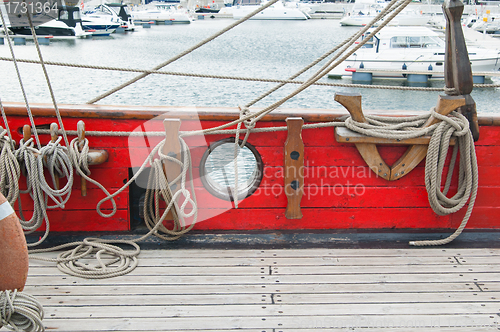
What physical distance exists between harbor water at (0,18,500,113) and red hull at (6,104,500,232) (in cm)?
1019

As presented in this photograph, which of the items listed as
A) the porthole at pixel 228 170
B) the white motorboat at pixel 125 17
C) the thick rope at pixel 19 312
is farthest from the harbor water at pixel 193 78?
the thick rope at pixel 19 312

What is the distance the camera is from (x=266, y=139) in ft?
8.16

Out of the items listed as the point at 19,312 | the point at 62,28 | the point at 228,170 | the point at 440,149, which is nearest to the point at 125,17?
the point at 62,28

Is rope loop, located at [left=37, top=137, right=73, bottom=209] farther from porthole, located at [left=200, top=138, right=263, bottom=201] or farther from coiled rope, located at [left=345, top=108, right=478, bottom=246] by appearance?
coiled rope, located at [left=345, top=108, right=478, bottom=246]

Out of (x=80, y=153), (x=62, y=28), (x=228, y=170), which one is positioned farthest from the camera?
(x=62, y=28)

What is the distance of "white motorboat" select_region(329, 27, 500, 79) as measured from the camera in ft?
53.0

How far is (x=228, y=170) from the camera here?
8195 mm

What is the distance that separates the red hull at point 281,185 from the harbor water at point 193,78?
33.4 feet

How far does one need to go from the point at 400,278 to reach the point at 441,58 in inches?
641

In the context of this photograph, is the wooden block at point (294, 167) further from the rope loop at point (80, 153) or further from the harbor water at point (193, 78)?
the harbor water at point (193, 78)

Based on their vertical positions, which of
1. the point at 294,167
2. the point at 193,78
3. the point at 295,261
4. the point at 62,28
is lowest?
the point at 193,78

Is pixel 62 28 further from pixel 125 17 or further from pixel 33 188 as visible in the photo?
pixel 33 188

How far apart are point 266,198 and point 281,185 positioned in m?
0.12

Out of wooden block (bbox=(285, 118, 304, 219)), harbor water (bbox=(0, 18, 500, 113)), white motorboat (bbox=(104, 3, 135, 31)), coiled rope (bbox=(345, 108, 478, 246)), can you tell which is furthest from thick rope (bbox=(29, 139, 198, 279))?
white motorboat (bbox=(104, 3, 135, 31))
